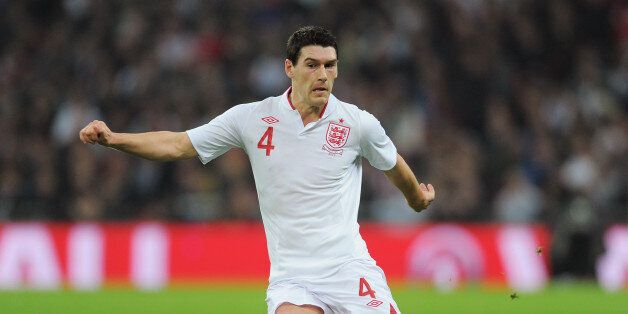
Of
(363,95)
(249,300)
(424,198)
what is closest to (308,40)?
(424,198)

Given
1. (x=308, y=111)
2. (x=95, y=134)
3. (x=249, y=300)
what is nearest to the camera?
(x=95, y=134)

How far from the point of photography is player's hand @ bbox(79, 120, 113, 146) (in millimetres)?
5469

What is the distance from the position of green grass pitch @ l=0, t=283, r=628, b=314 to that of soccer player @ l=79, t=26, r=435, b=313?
4.64 m

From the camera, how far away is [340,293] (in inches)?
231

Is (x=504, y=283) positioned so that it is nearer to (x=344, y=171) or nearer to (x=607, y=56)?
(x=607, y=56)

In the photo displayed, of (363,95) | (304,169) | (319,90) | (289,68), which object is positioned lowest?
(304,169)

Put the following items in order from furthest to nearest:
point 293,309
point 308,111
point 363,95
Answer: point 363,95, point 308,111, point 293,309

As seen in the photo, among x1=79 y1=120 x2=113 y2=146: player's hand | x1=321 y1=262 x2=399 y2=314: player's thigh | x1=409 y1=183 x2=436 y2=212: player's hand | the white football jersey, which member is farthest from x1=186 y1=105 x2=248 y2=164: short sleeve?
x1=409 y1=183 x2=436 y2=212: player's hand

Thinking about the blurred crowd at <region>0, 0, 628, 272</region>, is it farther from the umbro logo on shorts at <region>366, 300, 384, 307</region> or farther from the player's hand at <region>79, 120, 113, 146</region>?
the player's hand at <region>79, 120, 113, 146</region>

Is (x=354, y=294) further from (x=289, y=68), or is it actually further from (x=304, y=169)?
(x=289, y=68)

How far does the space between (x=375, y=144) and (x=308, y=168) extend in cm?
38

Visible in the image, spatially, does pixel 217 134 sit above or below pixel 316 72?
below

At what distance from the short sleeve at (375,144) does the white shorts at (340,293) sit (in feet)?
1.80

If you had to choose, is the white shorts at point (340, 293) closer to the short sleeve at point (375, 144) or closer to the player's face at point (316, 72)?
the short sleeve at point (375, 144)
